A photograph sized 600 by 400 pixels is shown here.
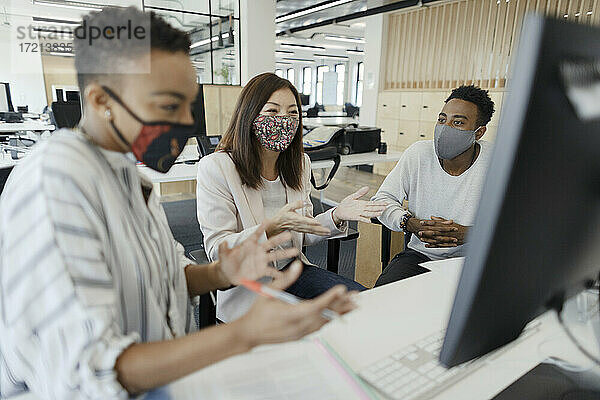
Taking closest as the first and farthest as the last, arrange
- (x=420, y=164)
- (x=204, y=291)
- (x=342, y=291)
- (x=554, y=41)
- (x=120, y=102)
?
(x=554, y=41)
(x=342, y=291)
(x=120, y=102)
(x=204, y=291)
(x=420, y=164)

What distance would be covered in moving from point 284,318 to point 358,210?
1041 mm

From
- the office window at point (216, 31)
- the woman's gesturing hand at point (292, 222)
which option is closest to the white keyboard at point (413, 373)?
the woman's gesturing hand at point (292, 222)

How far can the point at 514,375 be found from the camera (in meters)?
0.79

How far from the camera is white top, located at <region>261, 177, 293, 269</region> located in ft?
5.55

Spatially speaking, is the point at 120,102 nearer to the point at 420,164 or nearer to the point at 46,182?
the point at 46,182

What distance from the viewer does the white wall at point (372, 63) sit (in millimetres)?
7279

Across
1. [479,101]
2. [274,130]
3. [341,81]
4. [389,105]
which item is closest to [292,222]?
[274,130]

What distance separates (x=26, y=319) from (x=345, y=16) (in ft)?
26.2

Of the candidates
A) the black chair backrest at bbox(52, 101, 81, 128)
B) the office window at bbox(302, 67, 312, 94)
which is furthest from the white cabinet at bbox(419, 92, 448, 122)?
the office window at bbox(302, 67, 312, 94)

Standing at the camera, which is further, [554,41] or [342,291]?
[342,291]

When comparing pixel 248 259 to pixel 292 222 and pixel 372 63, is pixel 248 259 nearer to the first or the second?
pixel 292 222

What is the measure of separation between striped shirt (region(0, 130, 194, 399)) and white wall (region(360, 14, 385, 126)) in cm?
721

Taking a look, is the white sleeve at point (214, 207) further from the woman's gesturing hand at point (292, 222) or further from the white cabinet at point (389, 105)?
the white cabinet at point (389, 105)

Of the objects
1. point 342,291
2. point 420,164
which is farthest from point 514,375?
point 420,164
